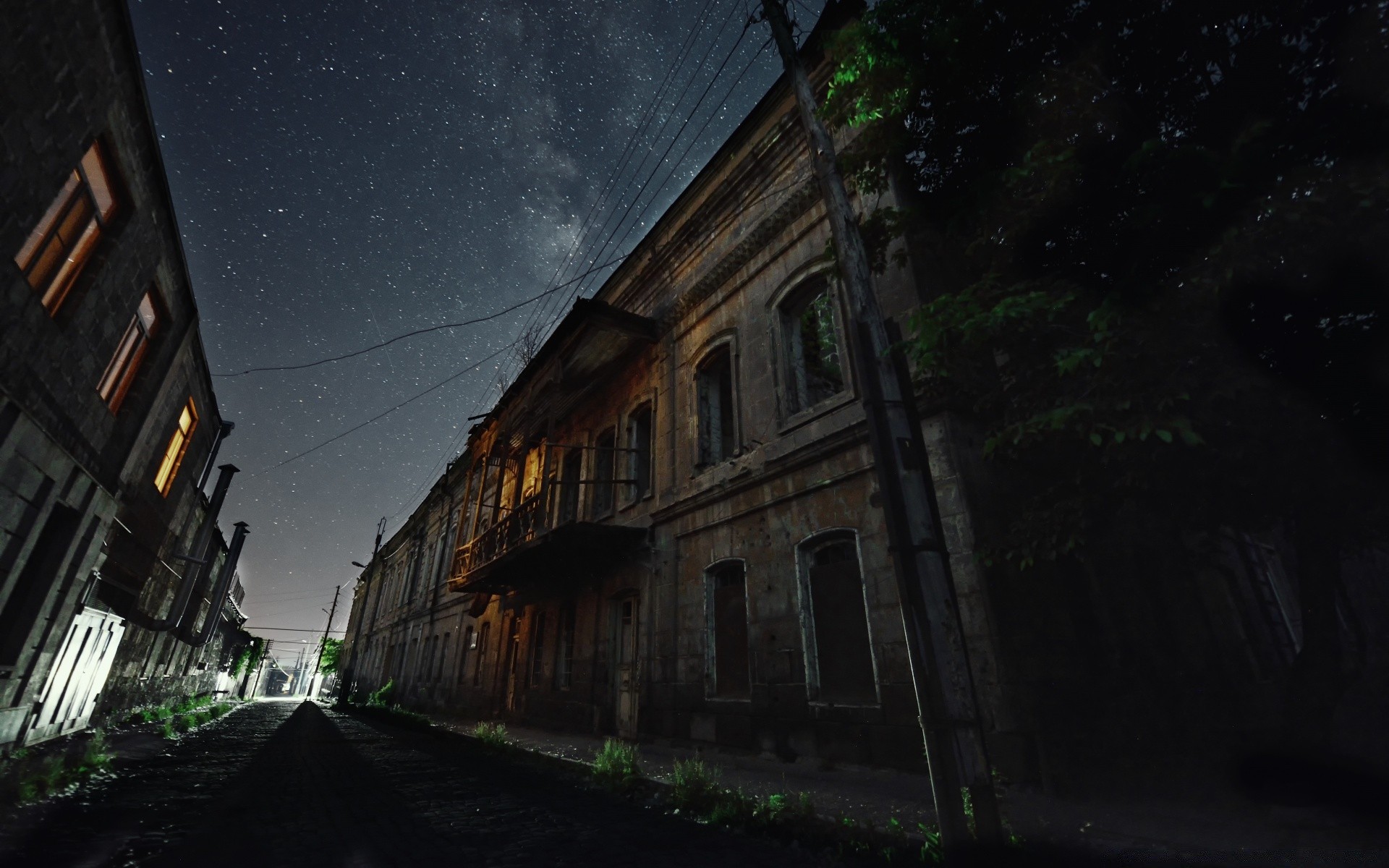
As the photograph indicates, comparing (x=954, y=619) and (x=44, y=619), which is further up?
(x=44, y=619)

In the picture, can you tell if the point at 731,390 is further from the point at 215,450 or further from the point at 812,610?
the point at 215,450

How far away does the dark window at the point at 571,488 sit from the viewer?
1522 centimetres

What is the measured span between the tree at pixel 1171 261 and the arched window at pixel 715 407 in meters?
5.26

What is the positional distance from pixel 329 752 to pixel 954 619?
11.7 metres

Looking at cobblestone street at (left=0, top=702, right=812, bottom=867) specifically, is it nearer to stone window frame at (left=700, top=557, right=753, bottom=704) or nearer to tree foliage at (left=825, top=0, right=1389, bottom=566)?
stone window frame at (left=700, top=557, right=753, bottom=704)

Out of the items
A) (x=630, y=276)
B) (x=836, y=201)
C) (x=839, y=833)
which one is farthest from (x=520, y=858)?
(x=630, y=276)

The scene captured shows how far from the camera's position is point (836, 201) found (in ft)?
15.2

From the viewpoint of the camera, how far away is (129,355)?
899 centimetres

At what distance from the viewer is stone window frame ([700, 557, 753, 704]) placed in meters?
8.77

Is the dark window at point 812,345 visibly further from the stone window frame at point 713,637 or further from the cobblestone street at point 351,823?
the cobblestone street at point 351,823

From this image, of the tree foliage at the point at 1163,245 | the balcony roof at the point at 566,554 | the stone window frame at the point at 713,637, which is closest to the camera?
the tree foliage at the point at 1163,245

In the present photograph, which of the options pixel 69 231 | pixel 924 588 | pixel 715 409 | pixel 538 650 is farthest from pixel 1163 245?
pixel 538 650

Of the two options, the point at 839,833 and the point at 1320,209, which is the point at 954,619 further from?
the point at 1320,209

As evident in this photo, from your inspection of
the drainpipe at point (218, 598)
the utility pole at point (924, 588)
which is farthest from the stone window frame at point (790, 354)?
the drainpipe at point (218, 598)
